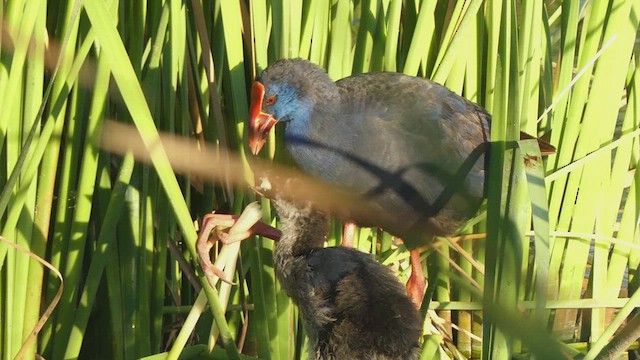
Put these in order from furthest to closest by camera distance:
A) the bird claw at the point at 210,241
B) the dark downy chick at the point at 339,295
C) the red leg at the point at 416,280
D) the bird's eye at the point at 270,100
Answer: the red leg at the point at 416,280 → the bird's eye at the point at 270,100 → the bird claw at the point at 210,241 → the dark downy chick at the point at 339,295

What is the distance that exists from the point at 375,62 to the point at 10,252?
122cm

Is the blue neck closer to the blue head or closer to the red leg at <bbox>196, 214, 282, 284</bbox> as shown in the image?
the blue head

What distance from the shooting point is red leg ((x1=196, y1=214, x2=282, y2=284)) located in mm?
2111

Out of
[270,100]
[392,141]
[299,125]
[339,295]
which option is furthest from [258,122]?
[339,295]

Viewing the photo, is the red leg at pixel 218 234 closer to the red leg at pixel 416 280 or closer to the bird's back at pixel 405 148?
the bird's back at pixel 405 148

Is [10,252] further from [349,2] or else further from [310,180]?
[349,2]

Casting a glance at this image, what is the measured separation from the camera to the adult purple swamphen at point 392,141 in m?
2.76

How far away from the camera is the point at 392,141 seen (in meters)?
2.80

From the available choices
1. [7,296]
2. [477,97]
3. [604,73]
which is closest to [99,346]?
[7,296]

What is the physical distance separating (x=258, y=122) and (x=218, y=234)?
56cm

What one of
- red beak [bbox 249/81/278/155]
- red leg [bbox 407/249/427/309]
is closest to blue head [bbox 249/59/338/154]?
red beak [bbox 249/81/278/155]

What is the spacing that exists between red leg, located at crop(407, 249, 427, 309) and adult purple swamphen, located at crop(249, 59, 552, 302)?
0.50 feet

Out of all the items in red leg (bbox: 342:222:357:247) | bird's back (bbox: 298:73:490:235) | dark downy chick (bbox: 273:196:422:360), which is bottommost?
dark downy chick (bbox: 273:196:422:360)

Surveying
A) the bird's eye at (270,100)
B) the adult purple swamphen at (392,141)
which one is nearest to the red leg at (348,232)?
the adult purple swamphen at (392,141)
